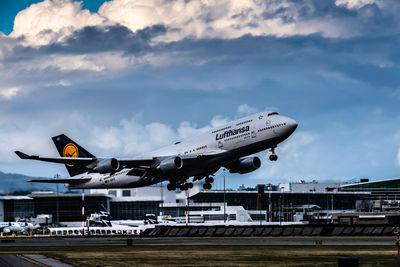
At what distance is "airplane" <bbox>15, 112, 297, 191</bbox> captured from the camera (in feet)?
223

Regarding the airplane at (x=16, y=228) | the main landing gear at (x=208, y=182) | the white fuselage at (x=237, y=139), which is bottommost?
the airplane at (x=16, y=228)

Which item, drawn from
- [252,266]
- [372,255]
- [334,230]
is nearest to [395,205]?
[334,230]

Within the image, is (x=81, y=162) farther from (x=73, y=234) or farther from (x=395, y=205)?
(x=395, y=205)

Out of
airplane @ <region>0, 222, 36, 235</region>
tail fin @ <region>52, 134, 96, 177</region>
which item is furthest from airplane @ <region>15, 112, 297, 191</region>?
airplane @ <region>0, 222, 36, 235</region>

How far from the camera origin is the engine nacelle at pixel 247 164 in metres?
80.4

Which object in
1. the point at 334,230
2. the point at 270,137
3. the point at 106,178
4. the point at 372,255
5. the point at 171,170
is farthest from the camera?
the point at 334,230

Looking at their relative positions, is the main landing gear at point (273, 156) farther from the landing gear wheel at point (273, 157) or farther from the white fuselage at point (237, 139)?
the white fuselage at point (237, 139)

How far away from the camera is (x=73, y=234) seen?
5084 inches

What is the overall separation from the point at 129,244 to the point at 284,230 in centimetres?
3092

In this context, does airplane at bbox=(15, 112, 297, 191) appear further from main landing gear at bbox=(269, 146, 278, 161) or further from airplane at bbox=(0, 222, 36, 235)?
airplane at bbox=(0, 222, 36, 235)

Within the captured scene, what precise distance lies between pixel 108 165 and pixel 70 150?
18983 millimetres

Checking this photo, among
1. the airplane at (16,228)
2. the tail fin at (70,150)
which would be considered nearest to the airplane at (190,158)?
the tail fin at (70,150)

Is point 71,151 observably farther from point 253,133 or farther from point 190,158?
point 253,133

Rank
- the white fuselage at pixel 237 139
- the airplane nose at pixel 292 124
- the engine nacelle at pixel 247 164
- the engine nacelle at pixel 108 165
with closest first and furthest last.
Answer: the airplane nose at pixel 292 124
the white fuselage at pixel 237 139
the engine nacelle at pixel 108 165
the engine nacelle at pixel 247 164
